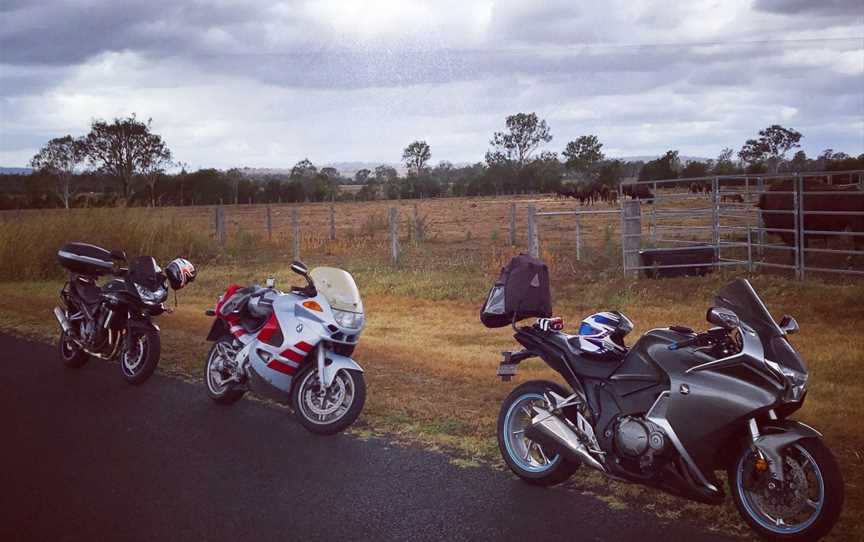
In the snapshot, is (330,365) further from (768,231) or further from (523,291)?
(768,231)

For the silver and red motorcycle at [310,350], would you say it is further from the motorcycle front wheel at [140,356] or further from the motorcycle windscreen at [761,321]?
the motorcycle windscreen at [761,321]

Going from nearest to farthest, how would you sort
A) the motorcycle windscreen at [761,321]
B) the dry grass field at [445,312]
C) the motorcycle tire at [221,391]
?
the motorcycle windscreen at [761,321] → the dry grass field at [445,312] → the motorcycle tire at [221,391]

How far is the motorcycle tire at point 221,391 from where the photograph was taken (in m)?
7.58

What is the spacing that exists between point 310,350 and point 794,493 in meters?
3.70

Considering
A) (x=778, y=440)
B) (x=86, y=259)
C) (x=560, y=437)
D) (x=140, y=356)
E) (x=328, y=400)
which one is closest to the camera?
(x=778, y=440)

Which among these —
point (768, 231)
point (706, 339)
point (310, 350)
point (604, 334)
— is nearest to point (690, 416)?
point (706, 339)

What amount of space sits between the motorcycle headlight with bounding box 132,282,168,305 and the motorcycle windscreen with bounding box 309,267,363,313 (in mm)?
2383

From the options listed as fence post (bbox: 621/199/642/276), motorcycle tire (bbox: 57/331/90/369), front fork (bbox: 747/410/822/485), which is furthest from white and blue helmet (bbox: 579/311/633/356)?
fence post (bbox: 621/199/642/276)

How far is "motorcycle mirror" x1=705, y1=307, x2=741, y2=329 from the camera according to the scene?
180 inches

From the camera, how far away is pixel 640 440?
489 centimetres

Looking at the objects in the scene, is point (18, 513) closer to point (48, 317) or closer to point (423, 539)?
point (423, 539)

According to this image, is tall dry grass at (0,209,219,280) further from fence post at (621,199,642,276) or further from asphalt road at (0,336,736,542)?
asphalt road at (0,336,736,542)

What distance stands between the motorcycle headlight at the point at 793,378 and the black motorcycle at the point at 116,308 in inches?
228

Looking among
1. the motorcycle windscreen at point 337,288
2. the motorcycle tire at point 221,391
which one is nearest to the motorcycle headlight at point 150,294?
the motorcycle tire at point 221,391
